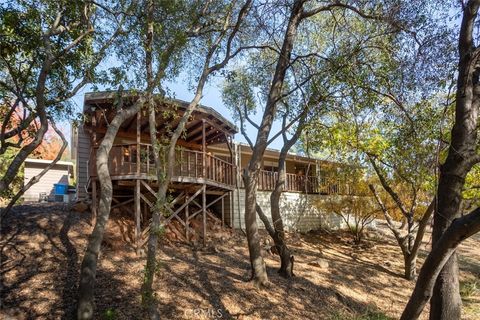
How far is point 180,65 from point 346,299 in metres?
7.35

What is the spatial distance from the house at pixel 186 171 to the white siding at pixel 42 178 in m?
6.53

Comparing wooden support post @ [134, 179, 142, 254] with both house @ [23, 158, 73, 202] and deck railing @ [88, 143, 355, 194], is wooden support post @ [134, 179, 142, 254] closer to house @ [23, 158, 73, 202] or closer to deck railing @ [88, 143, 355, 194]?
deck railing @ [88, 143, 355, 194]

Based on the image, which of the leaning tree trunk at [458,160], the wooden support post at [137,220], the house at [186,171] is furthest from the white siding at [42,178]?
the leaning tree trunk at [458,160]

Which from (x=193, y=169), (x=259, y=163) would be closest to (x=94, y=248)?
(x=259, y=163)

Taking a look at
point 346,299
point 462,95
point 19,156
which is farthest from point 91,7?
point 346,299

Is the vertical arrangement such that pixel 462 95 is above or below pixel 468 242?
above

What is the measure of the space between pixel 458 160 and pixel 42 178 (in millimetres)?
21787

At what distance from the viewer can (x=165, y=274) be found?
8625 mm

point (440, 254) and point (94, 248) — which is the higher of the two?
point (440, 254)

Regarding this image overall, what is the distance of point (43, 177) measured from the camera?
69.6 feet

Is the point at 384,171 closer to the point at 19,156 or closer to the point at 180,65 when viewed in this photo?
the point at 180,65

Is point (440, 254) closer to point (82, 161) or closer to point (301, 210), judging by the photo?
point (82, 161)

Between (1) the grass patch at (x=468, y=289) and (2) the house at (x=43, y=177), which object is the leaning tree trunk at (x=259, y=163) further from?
(2) the house at (x=43, y=177)

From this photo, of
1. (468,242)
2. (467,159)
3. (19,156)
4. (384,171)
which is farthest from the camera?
(468,242)
